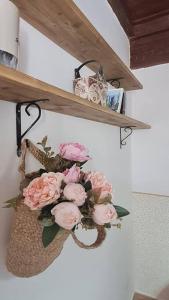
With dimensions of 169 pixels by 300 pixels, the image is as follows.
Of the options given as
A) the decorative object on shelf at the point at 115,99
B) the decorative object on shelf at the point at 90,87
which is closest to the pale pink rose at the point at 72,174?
the decorative object on shelf at the point at 90,87

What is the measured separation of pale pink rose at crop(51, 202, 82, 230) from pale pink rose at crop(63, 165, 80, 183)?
6 cm

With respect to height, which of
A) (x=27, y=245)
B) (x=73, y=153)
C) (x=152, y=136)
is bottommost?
(x=27, y=245)

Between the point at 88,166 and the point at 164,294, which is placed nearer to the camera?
the point at 88,166

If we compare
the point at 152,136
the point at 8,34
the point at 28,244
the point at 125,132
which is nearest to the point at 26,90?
the point at 8,34

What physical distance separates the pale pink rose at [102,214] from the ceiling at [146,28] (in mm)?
1470

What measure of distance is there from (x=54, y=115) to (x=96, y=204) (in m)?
0.45

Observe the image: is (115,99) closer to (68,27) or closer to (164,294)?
(68,27)

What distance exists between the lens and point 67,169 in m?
0.58

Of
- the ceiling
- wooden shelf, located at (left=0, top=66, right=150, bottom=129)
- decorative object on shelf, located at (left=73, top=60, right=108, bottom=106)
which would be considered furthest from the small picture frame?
the ceiling

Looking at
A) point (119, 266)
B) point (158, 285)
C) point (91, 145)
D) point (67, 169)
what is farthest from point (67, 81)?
point (158, 285)

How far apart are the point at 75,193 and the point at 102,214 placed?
83 mm

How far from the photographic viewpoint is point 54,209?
51 centimetres

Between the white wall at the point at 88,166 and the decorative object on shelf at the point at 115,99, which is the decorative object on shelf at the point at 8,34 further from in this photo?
the decorative object on shelf at the point at 115,99

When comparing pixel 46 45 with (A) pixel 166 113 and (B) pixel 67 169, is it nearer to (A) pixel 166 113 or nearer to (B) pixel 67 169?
(B) pixel 67 169
